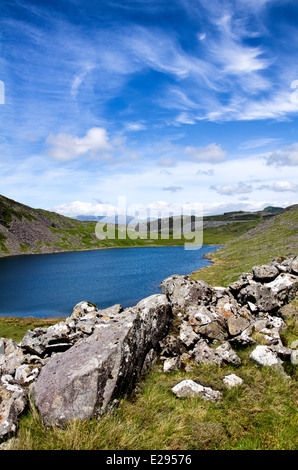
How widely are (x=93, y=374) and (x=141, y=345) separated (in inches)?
128

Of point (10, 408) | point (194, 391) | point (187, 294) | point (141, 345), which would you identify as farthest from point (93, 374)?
point (187, 294)

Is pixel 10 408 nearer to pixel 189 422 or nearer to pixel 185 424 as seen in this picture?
pixel 185 424

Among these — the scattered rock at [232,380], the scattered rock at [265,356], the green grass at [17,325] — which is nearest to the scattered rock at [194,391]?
the scattered rock at [232,380]

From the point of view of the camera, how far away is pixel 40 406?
7574mm

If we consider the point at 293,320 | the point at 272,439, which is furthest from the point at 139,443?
the point at 293,320

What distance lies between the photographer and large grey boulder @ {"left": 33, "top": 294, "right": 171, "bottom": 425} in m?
7.45

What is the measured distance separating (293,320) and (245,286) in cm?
413

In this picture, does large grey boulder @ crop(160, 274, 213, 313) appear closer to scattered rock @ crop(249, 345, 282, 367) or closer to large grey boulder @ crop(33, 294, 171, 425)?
scattered rock @ crop(249, 345, 282, 367)

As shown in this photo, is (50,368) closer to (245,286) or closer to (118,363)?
(118,363)

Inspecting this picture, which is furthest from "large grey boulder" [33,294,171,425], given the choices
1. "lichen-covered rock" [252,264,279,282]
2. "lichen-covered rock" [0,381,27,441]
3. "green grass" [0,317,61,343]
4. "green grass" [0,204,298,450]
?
"green grass" [0,317,61,343]

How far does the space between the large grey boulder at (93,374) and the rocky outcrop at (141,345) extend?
0.03 metres

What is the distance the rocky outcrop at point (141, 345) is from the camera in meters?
7.73

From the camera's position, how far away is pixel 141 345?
1081 centimetres

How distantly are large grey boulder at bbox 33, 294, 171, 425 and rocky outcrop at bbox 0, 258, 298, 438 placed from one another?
0.09 ft
